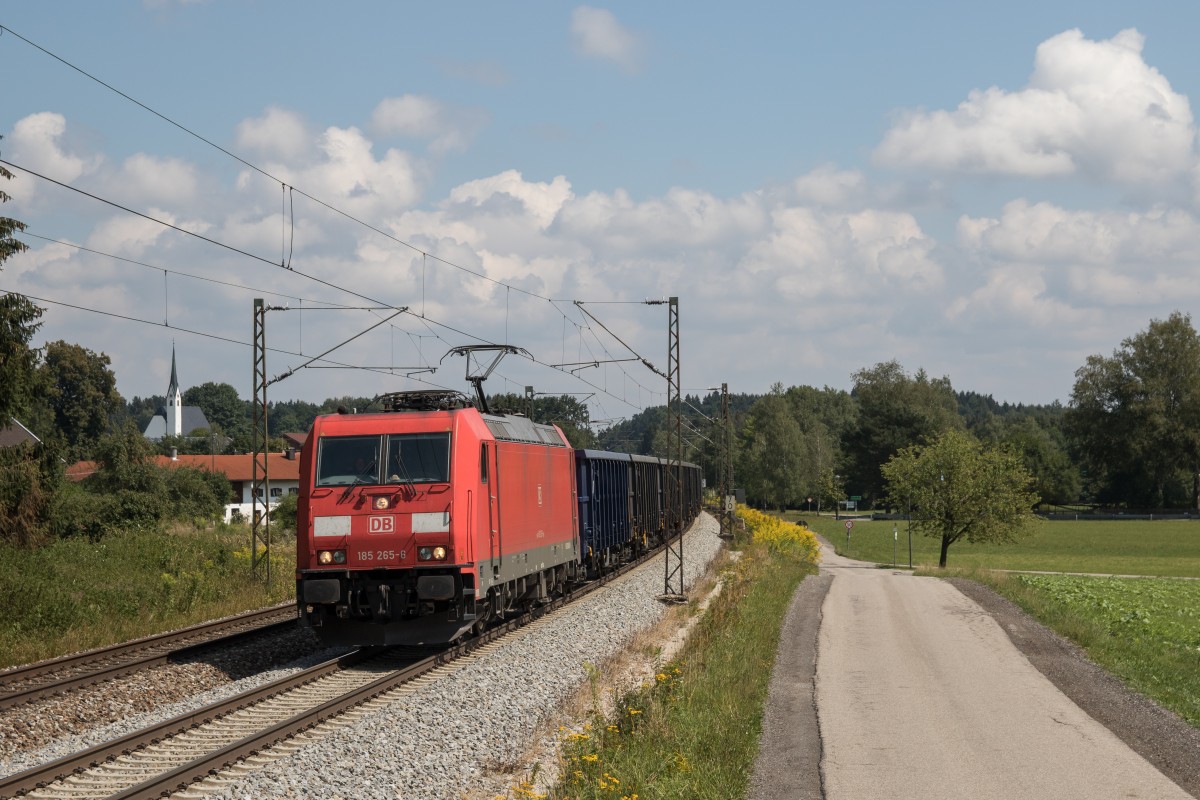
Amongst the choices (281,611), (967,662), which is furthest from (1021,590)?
(281,611)

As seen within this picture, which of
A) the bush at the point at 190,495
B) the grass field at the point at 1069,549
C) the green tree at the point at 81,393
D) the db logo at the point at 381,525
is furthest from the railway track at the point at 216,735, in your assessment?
the green tree at the point at 81,393

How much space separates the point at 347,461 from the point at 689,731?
771cm

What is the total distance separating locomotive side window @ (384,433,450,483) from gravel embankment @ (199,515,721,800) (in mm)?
2731

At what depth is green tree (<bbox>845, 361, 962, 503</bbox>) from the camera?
385 ft

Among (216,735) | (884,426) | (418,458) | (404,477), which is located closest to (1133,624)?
(418,458)

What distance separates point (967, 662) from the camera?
55.1 feet

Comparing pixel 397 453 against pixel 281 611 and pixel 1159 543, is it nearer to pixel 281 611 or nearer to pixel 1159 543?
pixel 281 611

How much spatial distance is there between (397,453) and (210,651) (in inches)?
166

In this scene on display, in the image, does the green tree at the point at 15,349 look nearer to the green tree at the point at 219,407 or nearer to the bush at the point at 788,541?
the bush at the point at 788,541

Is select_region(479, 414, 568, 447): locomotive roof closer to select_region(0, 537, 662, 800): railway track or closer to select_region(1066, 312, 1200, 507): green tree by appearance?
select_region(0, 537, 662, 800): railway track

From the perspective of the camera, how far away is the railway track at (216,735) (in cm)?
1005

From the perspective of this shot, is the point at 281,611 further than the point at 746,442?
No

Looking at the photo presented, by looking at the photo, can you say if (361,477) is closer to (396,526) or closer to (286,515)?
(396,526)

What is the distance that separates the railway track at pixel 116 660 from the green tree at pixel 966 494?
35.5 m
